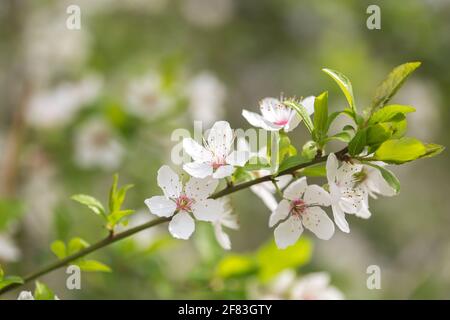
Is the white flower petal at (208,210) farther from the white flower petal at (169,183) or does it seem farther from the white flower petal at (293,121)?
the white flower petal at (293,121)

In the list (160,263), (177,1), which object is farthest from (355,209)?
(177,1)

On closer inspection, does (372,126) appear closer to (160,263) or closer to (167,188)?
(167,188)

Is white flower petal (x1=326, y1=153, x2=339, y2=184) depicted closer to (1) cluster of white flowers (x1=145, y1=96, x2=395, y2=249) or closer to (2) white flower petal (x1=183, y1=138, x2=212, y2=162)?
(1) cluster of white flowers (x1=145, y1=96, x2=395, y2=249)

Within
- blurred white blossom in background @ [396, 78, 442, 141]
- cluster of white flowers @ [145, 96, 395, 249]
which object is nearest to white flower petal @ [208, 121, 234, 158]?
cluster of white flowers @ [145, 96, 395, 249]

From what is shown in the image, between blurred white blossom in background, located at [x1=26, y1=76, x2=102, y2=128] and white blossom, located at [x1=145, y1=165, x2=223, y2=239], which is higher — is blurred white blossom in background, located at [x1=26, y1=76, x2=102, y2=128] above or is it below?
above

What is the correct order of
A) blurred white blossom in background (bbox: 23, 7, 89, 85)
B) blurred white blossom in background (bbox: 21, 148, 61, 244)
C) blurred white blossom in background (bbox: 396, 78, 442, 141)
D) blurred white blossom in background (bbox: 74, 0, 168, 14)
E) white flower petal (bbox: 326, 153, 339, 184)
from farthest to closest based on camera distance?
blurred white blossom in background (bbox: 74, 0, 168, 14) < blurred white blossom in background (bbox: 396, 78, 442, 141) < blurred white blossom in background (bbox: 23, 7, 89, 85) < blurred white blossom in background (bbox: 21, 148, 61, 244) < white flower petal (bbox: 326, 153, 339, 184)
